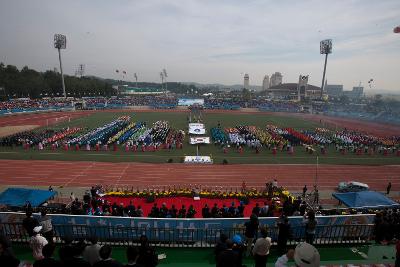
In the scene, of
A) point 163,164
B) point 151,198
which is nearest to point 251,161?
point 163,164

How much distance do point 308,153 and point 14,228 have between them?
30080 millimetres

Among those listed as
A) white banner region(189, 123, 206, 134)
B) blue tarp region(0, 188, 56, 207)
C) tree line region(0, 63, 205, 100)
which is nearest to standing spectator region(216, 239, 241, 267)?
blue tarp region(0, 188, 56, 207)

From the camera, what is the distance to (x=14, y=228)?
963 centimetres

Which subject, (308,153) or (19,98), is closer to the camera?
(308,153)

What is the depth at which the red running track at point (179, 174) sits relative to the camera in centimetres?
2350

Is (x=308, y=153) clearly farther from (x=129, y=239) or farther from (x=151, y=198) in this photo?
(x=129, y=239)

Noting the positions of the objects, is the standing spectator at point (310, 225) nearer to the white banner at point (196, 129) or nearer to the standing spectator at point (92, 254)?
the standing spectator at point (92, 254)

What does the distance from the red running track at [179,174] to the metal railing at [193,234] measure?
1258 centimetres

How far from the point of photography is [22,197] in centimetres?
1491

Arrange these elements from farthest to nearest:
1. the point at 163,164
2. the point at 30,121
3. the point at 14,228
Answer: the point at 30,121
the point at 163,164
the point at 14,228

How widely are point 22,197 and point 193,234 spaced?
32.2 ft

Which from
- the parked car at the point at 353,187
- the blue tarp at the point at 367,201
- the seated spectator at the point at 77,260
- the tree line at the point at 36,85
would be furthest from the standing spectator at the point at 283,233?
the tree line at the point at 36,85

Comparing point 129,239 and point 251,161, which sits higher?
point 129,239

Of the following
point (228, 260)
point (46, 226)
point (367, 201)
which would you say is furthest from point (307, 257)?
point (367, 201)
